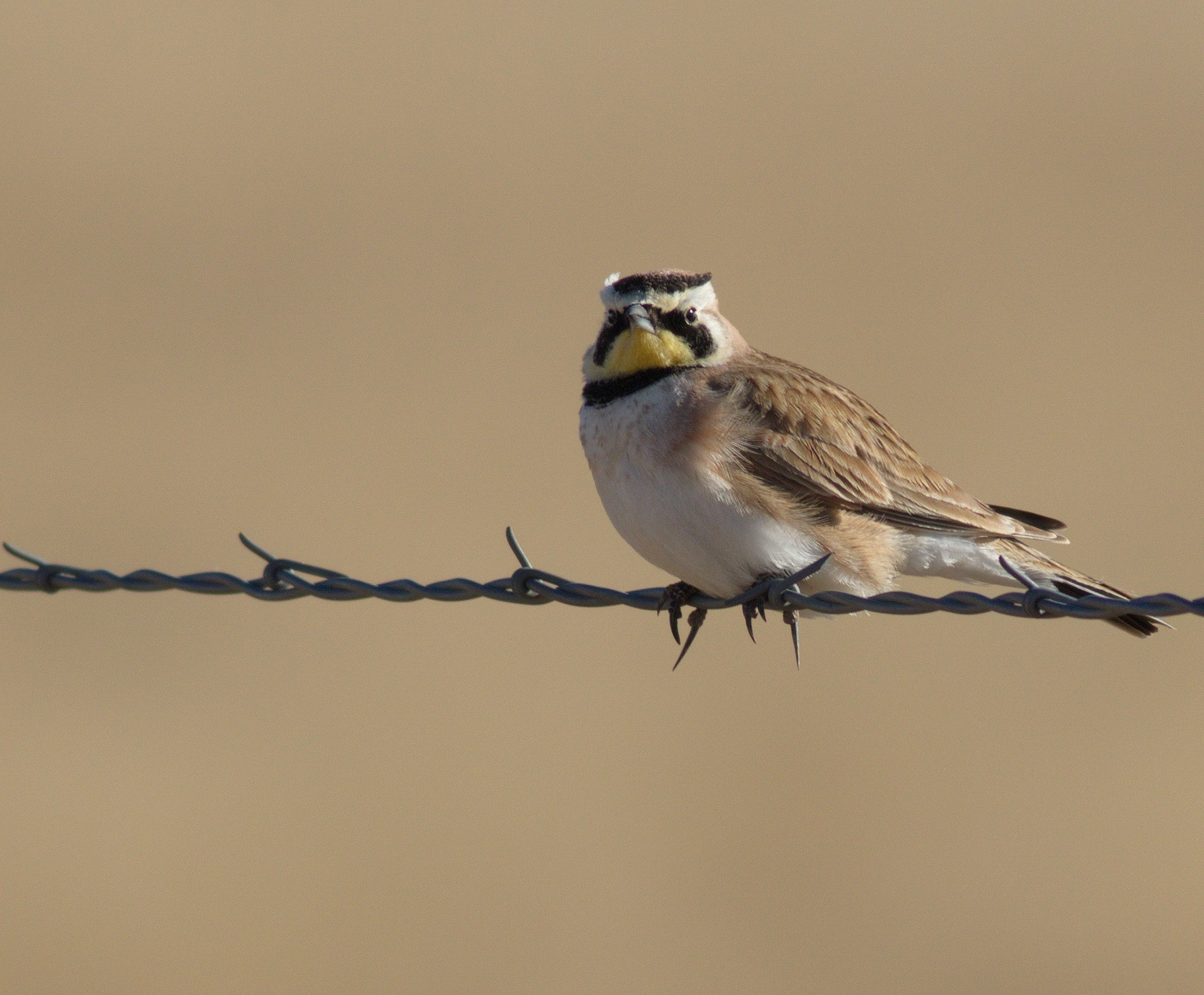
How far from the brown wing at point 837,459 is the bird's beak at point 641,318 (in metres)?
0.38

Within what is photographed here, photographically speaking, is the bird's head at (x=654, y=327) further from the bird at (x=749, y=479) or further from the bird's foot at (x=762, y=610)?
the bird's foot at (x=762, y=610)

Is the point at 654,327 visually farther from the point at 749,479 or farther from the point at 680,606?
the point at 680,606

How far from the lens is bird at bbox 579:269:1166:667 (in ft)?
24.0

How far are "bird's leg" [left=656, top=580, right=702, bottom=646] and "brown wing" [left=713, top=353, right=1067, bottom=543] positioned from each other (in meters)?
0.60

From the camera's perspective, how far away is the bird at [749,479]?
7305mm

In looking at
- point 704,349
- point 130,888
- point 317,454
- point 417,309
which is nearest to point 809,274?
point 417,309

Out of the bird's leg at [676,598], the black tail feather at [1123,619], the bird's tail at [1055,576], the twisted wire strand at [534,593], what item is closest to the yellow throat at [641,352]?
the bird's leg at [676,598]

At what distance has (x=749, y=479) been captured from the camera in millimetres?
7473

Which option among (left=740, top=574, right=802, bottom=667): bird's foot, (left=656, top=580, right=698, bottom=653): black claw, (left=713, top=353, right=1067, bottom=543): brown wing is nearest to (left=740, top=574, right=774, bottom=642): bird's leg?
(left=740, top=574, right=802, bottom=667): bird's foot

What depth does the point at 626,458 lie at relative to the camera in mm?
7465

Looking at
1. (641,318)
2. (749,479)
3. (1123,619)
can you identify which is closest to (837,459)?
(749,479)

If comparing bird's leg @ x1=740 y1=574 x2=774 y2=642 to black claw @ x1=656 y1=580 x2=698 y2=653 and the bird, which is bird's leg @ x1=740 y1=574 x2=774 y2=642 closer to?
the bird

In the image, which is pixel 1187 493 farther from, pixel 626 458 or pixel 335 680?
pixel 626 458

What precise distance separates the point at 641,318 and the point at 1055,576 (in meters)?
2.19
